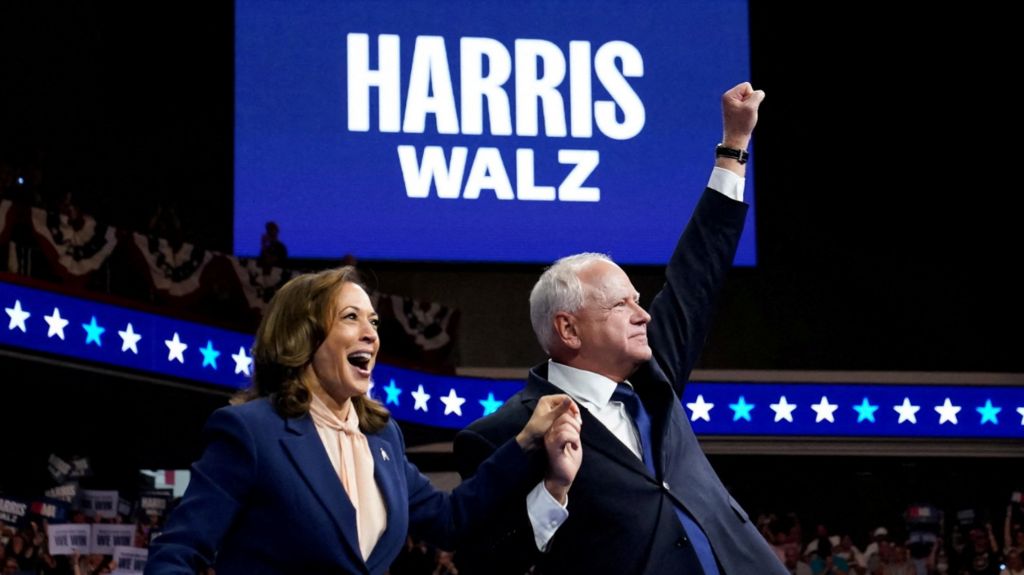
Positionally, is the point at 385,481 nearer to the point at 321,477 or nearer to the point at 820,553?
the point at 321,477

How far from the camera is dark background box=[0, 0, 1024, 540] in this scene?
14141mm

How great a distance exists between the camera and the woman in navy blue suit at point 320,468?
102 inches

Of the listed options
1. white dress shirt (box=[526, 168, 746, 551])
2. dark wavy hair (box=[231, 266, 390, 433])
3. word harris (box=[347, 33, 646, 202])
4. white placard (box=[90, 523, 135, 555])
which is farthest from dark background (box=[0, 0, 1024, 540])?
dark wavy hair (box=[231, 266, 390, 433])

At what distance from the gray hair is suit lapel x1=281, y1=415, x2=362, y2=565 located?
33.9 inches

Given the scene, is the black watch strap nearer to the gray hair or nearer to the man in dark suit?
the man in dark suit

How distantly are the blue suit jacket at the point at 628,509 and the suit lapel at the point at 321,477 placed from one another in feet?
1.34

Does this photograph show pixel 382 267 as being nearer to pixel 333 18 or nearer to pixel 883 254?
pixel 333 18

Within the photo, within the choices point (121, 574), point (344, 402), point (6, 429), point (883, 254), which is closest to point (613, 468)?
point (344, 402)

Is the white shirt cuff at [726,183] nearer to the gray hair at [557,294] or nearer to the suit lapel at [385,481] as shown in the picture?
the gray hair at [557,294]

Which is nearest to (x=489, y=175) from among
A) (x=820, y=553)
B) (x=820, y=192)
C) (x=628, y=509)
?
(x=820, y=192)

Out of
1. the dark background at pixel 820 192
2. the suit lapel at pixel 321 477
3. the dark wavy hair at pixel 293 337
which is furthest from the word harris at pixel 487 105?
the suit lapel at pixel 321 477

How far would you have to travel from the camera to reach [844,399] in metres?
13.8

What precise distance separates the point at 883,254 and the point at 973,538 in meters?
5.45

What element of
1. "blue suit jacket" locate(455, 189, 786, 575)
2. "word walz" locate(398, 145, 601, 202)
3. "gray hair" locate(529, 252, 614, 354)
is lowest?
"blue suit jacket" locate(455, 189, 786, 575)
